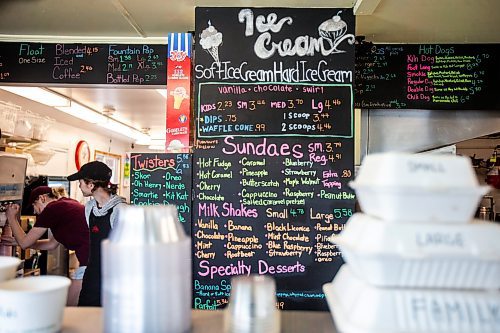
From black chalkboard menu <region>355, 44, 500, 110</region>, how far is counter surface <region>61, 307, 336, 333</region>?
2.55 meters

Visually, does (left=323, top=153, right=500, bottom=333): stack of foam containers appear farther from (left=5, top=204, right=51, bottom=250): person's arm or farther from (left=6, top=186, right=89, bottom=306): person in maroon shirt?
(left=5, top=204, right=51, bottom=250): person's arm

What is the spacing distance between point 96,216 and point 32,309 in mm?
2208

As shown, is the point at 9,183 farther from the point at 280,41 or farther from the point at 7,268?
the point at 7,268

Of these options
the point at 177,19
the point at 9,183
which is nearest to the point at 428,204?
the point at 177,19

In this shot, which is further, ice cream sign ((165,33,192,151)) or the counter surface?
ice cream sign ((165,33,192,151))

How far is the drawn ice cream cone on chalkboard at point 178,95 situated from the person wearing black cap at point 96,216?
2.77ft

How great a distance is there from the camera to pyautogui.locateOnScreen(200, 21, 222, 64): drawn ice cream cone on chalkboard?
9.44ft

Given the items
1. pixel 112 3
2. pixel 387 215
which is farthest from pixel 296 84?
pixel 387 215

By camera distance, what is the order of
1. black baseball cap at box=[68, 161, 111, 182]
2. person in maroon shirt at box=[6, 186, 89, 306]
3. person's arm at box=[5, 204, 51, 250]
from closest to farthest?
black baseball cap at box=[68, 161, 111, 182], person in maroon shirt at box=[6, 186, 89, 306], person's arm at box=[5, 204, 51, 250]

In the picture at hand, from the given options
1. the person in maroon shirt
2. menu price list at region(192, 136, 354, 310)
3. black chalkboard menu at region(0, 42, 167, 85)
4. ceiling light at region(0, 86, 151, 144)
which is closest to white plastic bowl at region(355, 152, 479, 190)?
menu price list at region(192, 136, 354, 310)

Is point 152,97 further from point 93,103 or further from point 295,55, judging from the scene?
point 295,55

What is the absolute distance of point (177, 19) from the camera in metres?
3.10

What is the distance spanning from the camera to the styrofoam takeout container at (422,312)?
36.4 inches

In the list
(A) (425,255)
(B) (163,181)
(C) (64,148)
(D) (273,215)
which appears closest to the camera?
(A) (425,255)
